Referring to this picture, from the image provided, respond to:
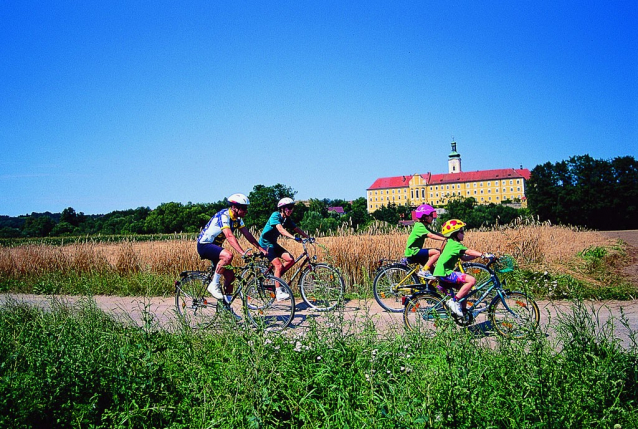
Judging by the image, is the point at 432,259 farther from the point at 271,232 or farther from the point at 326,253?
the point at 326,253

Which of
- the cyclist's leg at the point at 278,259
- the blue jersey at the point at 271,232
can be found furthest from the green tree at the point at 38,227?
the cyclist's leg at the point at 278,259

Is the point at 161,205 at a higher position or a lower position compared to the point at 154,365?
higher

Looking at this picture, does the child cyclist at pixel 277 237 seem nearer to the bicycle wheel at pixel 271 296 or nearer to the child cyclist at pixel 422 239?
the bicycle wheel at pixel 271 296

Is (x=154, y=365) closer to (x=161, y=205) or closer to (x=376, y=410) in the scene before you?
(x=376, y=410)

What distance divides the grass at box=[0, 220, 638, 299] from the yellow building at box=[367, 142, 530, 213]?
13212 cm

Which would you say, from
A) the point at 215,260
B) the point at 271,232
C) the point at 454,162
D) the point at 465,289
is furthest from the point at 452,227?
the point at 454,162

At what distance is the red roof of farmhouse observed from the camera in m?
150

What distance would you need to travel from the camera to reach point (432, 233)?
835 cm

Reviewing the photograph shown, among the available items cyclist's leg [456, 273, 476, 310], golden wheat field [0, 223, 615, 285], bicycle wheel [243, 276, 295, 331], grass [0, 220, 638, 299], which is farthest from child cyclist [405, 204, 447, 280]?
golden wheat field [0, 223, 615, 285]

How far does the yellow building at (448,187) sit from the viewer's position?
147863mm

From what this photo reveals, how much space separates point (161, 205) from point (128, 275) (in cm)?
7816

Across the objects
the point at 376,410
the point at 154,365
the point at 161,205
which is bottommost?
the point at 376,410

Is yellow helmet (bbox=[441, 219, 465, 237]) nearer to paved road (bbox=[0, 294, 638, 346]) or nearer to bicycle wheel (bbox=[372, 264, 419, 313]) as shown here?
paved road (bbox=[0, 294, 638, 346])

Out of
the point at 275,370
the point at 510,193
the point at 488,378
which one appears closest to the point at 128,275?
the point at 275,370
